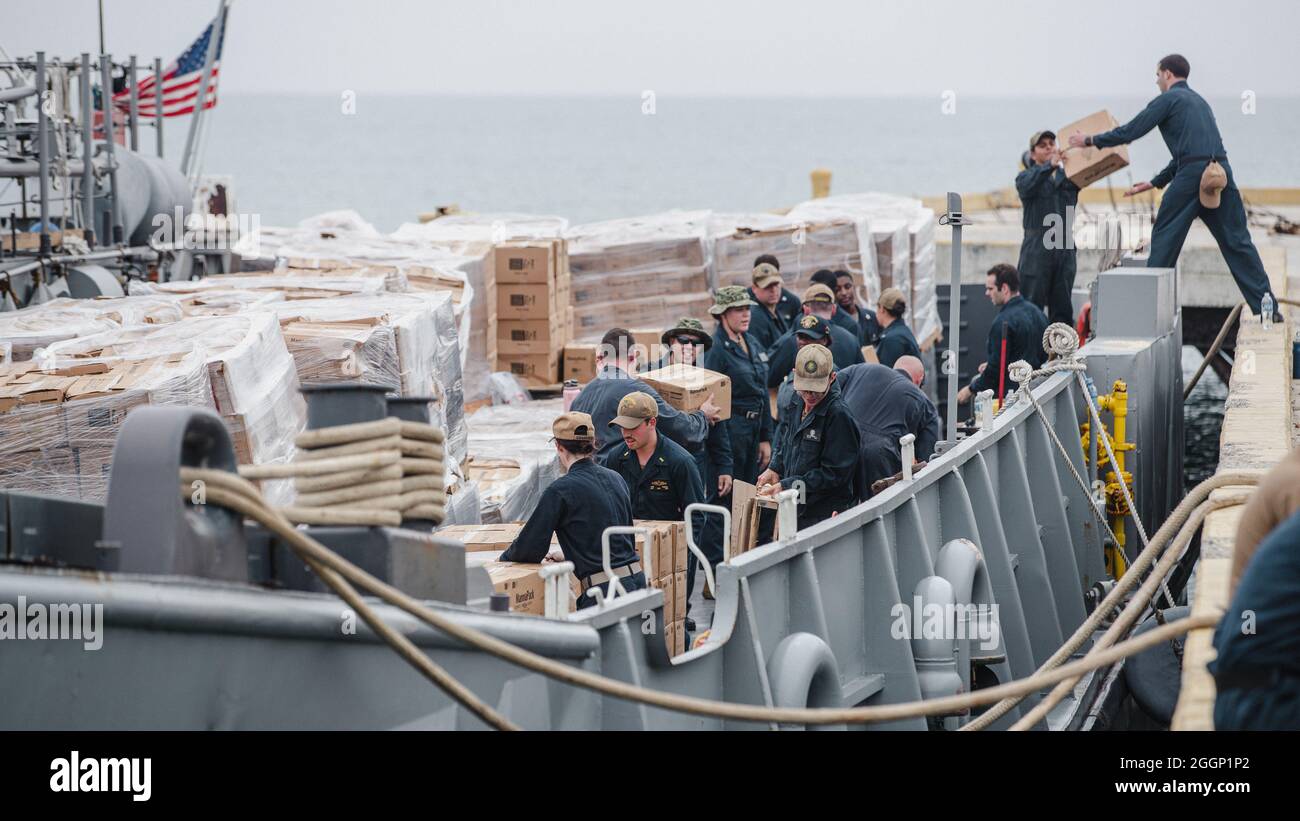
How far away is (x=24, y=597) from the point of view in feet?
11.7

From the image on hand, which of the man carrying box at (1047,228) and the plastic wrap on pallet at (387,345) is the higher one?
the man carrying box at (1047,228)

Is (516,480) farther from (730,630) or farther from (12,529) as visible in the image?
(12,529)

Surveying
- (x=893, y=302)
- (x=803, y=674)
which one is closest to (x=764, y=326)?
(x=893, y=302)

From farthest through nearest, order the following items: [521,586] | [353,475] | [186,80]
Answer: [186,80] < [521,586] < [353,475]

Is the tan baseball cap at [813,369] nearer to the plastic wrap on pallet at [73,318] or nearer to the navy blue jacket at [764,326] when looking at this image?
the plastic wrap on pallet at [73,318]

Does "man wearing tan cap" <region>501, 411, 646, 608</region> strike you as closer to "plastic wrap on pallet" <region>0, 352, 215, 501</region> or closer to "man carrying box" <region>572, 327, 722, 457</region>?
"man carrying box" <region>572, 327, 722, 457</region>

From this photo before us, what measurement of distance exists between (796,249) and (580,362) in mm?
2709

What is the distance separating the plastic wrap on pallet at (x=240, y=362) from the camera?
6.71 metres

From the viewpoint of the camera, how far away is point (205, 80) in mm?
19141

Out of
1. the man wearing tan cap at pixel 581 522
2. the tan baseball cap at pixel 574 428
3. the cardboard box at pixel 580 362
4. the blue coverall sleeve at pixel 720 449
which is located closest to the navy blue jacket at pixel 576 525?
the man wearing tan cap at pixel 581 522

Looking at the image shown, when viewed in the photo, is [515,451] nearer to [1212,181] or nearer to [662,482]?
[662,482]

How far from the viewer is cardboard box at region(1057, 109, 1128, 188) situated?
12.0 meters

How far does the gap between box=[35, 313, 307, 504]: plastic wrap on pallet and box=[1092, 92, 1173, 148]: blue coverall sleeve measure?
20.8 ft

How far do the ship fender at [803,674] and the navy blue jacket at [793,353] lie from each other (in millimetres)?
4327
